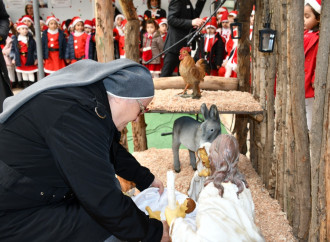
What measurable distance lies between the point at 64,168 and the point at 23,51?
8.55 meters

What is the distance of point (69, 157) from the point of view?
4.42 feet

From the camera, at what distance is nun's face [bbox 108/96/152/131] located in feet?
5.19

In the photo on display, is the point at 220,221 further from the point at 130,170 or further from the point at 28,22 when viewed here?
the point at 28,22

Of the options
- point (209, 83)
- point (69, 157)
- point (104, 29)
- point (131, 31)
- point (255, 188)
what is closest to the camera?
point (69, 157)

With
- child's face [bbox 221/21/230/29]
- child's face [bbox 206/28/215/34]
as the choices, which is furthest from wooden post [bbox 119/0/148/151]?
child's face [bbox 221/21/230/29]

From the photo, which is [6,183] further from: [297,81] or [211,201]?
[297,81]

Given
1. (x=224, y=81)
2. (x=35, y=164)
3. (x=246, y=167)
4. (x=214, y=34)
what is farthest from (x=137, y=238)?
(x=214, y=34)

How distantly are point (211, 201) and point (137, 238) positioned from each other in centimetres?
41

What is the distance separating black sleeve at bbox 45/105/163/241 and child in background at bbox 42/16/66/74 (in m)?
7.85

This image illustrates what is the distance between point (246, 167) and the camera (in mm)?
3832

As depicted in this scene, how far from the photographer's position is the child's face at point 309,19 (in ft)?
8.73

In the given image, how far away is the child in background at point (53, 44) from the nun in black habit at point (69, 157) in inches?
303

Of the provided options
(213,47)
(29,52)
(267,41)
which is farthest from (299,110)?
(29,52)

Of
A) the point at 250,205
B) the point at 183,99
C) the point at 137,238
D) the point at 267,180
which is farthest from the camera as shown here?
the point at 183,99
